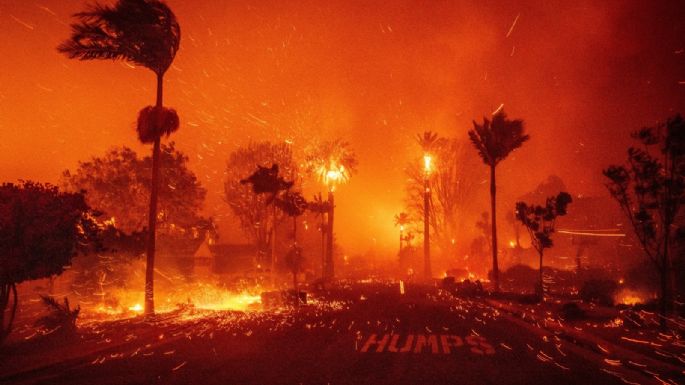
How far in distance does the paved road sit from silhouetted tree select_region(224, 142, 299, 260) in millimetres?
40629

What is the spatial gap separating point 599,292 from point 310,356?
21.4 metres

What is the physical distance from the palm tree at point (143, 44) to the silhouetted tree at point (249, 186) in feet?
122

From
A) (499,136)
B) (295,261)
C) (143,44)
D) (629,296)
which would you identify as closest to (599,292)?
(629,296)

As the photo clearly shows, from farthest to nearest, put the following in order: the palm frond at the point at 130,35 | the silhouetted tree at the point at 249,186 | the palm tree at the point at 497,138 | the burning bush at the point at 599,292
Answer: the silhouetted tree at the point at 249,186, the palm tree at the point at 497,138, the burning bush at the point at 599,292, the palm frond at the point at 130,35

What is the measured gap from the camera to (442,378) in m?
9.93

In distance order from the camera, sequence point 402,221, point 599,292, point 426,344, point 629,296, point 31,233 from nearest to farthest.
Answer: point 31,233, point 426,344, point 599,292, point 629,296, point 402,221

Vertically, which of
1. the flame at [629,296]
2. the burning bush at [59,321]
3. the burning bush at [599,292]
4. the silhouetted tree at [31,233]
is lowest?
the flame at [629,296]

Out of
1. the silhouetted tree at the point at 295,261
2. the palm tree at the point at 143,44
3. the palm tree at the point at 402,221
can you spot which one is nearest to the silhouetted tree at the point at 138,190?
the silhouetted tree at the point at 295,261

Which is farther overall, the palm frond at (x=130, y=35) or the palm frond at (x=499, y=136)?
the palm frond at (x=499, y=136)

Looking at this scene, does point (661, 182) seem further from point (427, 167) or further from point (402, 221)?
point (402, 221)

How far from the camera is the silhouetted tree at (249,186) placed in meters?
60.2

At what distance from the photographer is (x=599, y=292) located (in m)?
28.5

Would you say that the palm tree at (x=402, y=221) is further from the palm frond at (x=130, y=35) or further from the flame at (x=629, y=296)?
the palm frond at (x=130, y=35)

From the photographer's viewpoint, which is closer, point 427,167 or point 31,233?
point 31,233
